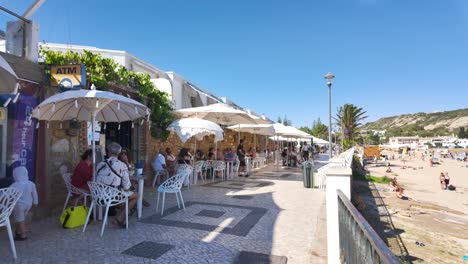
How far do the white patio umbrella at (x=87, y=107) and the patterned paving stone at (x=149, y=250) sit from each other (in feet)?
5.76

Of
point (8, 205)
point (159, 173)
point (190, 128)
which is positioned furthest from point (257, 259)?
point (159, 173)

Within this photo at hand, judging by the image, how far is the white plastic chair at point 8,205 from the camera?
12.1 feet

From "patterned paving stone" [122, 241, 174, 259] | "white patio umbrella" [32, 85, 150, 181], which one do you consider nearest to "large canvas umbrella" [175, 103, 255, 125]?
"white patio umbrella" [32, 85, 150, 181]

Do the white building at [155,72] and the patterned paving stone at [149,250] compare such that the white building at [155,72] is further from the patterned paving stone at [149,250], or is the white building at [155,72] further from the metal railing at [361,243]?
the metal railing at [361,243]

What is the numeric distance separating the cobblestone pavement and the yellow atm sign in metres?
2.60

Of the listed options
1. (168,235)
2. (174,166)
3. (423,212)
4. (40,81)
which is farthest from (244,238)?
(423,212)

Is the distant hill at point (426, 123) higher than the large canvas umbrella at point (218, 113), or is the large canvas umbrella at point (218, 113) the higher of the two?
the distant hill at point (426, 123)

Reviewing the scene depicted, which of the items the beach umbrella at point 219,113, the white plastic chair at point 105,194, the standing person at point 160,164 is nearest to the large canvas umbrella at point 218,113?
the beach umbrella at point 219,113

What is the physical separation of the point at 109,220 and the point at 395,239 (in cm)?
620

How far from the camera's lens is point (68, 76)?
5.86 metres

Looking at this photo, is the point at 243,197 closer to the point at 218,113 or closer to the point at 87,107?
the point at 218,113

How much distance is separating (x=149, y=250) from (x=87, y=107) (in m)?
3.07

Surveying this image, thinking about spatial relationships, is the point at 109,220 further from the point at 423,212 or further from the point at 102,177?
the point at 423,212

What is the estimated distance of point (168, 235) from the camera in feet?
15.3
